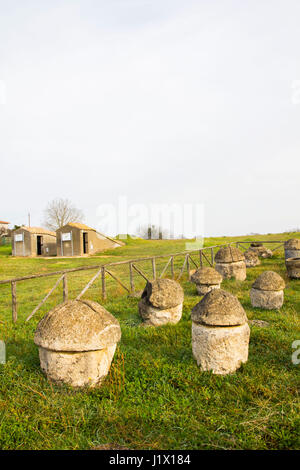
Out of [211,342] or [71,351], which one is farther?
[211,342]

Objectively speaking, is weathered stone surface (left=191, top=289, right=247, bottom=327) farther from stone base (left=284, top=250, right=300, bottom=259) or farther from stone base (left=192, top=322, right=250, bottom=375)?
stone base (left=284, top=250, right=300, bottom=259)

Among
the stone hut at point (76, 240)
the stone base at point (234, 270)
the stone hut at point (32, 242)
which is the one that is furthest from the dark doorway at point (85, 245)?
Result: the stone base at point (234, 270)

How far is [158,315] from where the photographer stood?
6.82m

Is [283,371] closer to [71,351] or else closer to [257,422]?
[257,422]

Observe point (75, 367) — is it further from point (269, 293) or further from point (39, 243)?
point (39, 243)

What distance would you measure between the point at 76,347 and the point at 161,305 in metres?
2.96

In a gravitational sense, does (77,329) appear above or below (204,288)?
above

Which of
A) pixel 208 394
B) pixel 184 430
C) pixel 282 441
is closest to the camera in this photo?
pixel 282 441

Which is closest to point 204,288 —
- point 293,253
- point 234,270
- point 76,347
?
point 234,270

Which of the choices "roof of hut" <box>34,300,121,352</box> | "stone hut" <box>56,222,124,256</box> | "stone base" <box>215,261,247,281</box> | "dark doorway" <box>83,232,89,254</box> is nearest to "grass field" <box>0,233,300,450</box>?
"roof of hut" <box>34,300,121,352</box>

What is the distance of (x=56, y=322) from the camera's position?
4.30 m

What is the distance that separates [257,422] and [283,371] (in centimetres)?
138

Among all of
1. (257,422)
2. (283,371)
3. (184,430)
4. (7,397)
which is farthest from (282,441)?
(7,397)

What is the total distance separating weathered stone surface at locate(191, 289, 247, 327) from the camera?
4559 mm
